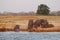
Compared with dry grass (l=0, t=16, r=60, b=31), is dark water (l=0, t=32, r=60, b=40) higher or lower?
lower

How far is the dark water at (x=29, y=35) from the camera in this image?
19.3 feet

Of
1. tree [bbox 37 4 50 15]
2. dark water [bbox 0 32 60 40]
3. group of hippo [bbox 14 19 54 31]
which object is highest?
tree [bbox 37 4 50 15]

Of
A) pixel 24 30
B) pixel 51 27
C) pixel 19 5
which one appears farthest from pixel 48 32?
pixel 19 5

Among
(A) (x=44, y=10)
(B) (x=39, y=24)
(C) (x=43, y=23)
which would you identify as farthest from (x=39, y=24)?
(A) (x=44, y=10)

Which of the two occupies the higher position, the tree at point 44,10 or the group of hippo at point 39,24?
the tree at point 44,10

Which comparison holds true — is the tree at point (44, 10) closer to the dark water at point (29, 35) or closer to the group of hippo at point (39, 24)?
the group of hippo at point (39, 24)

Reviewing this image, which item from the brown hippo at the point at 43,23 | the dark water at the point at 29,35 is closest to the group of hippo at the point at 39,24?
the brown hippo at the point at 43,23

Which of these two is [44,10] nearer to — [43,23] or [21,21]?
[43,23]

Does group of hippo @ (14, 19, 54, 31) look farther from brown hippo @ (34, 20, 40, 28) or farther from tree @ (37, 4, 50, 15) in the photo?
tree @ (37, 4, 50, 15)

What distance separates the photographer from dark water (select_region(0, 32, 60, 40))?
5887 millimetres

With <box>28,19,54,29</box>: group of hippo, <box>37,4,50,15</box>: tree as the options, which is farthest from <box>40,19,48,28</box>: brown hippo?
<box>37,4,50,15</box>: tree

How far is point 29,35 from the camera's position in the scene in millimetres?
6074

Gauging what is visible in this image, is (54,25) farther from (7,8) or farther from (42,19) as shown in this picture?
(7,8)

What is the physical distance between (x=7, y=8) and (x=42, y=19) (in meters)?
0.95
